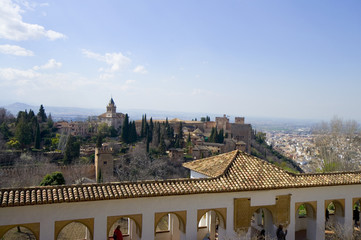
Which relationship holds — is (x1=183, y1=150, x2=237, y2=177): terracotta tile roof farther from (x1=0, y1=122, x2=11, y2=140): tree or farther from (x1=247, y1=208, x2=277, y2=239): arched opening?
(x1=0, y1=122, x2=11, y2=140): tree

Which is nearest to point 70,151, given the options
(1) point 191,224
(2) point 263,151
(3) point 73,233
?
(3) point 73,233

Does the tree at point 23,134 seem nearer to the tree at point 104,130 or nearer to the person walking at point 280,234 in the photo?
the tree at point 104,130

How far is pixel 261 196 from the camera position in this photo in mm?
9938

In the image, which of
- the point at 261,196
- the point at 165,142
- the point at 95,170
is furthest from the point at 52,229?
the point at 165,142

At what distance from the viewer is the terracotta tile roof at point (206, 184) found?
25.2ft

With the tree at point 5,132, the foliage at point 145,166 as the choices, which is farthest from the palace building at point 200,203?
the tree at point 5,132

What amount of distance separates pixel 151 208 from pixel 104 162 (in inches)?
1158

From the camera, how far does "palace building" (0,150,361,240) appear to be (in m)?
7.80

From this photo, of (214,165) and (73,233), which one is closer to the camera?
(214,165)

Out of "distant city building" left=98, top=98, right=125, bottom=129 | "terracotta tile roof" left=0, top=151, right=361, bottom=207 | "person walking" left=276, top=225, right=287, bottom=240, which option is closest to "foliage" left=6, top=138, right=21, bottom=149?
"distant city building" left=98, top=98, right=125, bottom=129

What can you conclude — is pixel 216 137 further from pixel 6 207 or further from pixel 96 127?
pixel 6 207

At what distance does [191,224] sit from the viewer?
9219 mm

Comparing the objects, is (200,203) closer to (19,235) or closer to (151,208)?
(151,208)

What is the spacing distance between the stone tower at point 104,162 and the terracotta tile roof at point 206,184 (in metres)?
26.2
